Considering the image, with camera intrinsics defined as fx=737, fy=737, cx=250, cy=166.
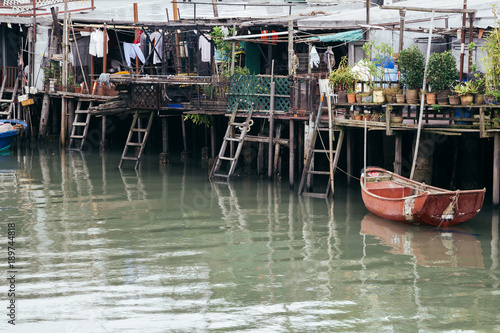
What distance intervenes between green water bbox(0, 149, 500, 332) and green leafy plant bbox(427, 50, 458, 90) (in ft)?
9.91

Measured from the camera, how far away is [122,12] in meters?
30.6

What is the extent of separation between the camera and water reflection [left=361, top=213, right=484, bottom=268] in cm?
1309

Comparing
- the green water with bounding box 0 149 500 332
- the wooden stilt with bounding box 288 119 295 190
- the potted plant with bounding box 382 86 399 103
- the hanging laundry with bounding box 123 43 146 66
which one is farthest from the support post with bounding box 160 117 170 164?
the potted plant with bounding box 382 86 399 103

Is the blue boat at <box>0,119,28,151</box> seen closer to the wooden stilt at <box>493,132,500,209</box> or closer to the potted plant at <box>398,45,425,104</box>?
the potted plant at <box>398,45,425,104</box>

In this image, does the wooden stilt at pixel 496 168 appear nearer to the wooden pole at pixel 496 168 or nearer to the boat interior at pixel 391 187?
the wooden pole at pixel 496 168

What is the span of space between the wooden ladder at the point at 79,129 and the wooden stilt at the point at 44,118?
1226 millimetres

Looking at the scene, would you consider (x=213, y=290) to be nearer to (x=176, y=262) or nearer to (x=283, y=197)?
(x=176, y=262)

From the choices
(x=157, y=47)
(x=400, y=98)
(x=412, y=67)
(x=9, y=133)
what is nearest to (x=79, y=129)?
(x=9, y=133)

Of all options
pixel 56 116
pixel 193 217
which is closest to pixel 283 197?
pixel 193 217

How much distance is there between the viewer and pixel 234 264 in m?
12.8

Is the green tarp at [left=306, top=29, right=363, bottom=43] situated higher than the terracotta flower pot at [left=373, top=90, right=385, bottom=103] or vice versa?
the green tarp at [left=306, top=29, right=363, bottom=43]

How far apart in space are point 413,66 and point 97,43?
14.0 meters

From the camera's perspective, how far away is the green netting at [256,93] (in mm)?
19906

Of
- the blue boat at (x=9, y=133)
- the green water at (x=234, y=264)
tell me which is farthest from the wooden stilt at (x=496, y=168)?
the blue boat at (x=9, y=133)
